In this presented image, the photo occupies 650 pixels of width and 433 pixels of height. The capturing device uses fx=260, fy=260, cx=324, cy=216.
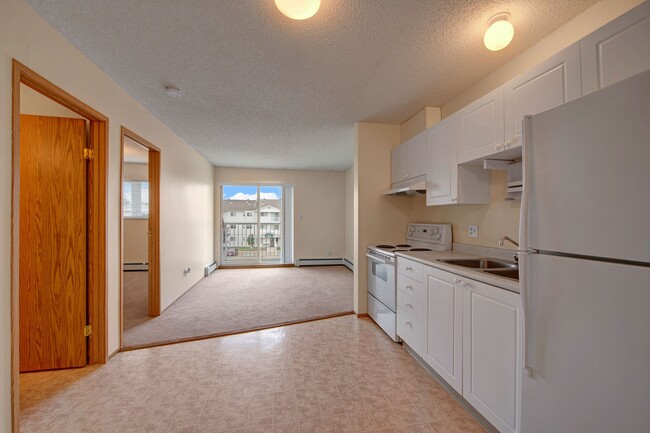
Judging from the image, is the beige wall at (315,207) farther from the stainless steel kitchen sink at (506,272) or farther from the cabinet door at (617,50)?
the cabinet door at (617,50)

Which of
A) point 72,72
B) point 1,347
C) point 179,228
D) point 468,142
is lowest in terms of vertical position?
point 1,347

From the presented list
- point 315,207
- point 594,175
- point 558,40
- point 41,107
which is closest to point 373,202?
point 558,40

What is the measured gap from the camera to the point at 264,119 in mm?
3260

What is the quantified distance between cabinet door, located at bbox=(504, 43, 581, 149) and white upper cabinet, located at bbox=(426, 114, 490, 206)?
1.69 ft

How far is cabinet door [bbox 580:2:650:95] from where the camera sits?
107 cm

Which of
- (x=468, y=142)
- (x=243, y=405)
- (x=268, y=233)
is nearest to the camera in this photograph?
(x=243, y=405)

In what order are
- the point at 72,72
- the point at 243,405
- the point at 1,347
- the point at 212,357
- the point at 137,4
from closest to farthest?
the point at 1,347, the point at 137,4, the point at 243,405, the point at 72,72, the point at 212,357

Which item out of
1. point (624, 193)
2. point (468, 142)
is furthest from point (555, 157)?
point (468, 142)

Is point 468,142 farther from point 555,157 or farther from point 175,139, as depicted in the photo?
point 175,139

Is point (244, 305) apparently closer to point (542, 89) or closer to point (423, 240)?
point (423, 240)

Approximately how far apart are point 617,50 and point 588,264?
3.27ft

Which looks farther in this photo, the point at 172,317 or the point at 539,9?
the point at 172,317

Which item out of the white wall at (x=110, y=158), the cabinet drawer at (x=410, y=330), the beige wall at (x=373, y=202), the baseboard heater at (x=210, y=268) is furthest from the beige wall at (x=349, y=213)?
the cabinet drawer at (x=410, y=330)

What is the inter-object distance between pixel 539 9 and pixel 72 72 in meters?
3.13
